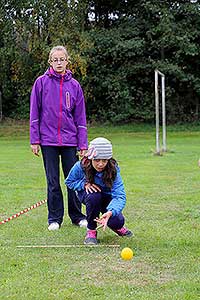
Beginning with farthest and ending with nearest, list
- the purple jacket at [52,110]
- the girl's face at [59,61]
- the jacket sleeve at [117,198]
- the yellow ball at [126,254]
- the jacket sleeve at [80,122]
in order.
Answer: the jacket sleeve at [80,122]
the purple jacket at [52,110]
the girl's face at [59,61]
the jacket sleeve at [117,198]
the yellow ball at [126,254]

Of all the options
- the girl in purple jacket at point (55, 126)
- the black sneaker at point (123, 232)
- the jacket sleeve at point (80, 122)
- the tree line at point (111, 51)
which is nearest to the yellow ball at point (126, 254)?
the black sneaker at point (123, 232)

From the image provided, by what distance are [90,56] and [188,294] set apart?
26.7 m

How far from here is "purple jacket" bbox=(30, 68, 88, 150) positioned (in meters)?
5.69

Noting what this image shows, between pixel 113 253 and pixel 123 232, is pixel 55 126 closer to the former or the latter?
pixel 123 232

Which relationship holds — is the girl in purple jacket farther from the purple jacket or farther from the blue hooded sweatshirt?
the blue hooded sweatshirt

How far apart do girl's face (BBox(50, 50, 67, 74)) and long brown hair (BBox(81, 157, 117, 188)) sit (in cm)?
106

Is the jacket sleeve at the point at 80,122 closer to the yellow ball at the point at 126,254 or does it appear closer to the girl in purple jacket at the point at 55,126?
the girl in purple jacket at the point at 55,126

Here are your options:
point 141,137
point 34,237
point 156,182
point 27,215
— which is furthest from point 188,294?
point 141,137

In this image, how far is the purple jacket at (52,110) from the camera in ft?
18.7

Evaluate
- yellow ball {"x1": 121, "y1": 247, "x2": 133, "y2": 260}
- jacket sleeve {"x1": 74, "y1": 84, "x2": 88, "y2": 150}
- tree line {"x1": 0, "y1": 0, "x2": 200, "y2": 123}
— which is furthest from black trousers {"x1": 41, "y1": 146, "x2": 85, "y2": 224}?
tree line {"x1": 0, "y1": 0, "x2": 200, "y2": 123}

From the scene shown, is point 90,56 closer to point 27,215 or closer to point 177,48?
point 177,48

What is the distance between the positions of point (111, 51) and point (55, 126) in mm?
23927

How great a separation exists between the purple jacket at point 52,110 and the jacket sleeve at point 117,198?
899mm

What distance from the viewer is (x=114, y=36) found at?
29125mm
